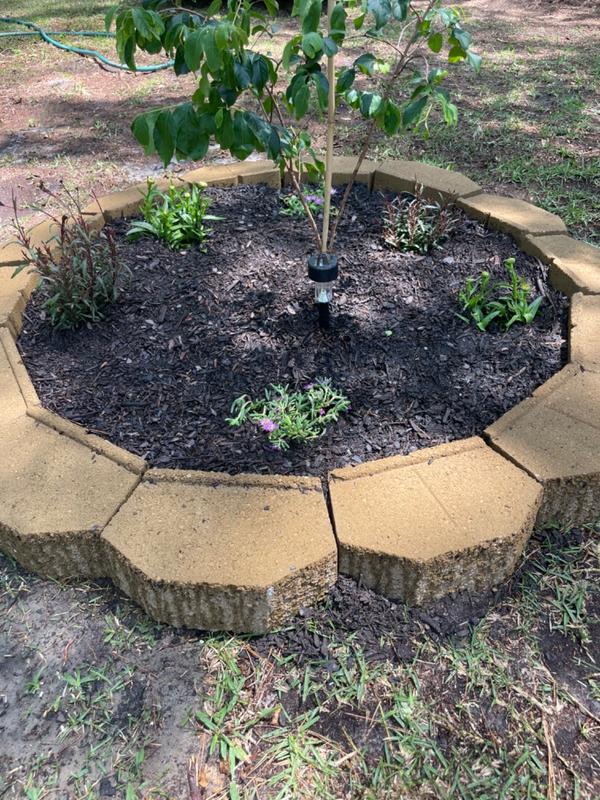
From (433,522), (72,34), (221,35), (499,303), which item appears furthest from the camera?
(72,34)

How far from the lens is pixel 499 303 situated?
2373 mm

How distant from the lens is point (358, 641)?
5.18 ft

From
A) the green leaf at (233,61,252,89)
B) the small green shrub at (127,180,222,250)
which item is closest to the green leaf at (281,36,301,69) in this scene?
the green leaf at (233,61,252,89)

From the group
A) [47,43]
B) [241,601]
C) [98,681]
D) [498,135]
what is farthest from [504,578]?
[47,43]

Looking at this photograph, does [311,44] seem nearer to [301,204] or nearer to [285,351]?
[285,351]

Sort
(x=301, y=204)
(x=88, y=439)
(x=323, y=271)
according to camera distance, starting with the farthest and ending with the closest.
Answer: (x=301, y=204) < (x=323, y=271) < (x=88, y=439)

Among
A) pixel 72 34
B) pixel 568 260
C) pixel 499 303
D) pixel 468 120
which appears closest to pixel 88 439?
pixel 499 303

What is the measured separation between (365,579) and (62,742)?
82 centimetres

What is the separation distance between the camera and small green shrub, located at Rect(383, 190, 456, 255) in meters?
2.70

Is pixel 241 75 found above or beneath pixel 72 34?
above

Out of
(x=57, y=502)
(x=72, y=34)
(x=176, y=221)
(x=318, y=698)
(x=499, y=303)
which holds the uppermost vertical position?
(x=72, y=34)

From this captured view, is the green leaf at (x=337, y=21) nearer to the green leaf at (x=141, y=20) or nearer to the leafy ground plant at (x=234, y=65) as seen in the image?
the leafy ground plant at (x=234, y=65)

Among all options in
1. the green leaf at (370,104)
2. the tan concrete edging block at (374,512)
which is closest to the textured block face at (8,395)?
the tan concrete edging block at (374,512)

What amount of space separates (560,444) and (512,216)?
1.44 m
